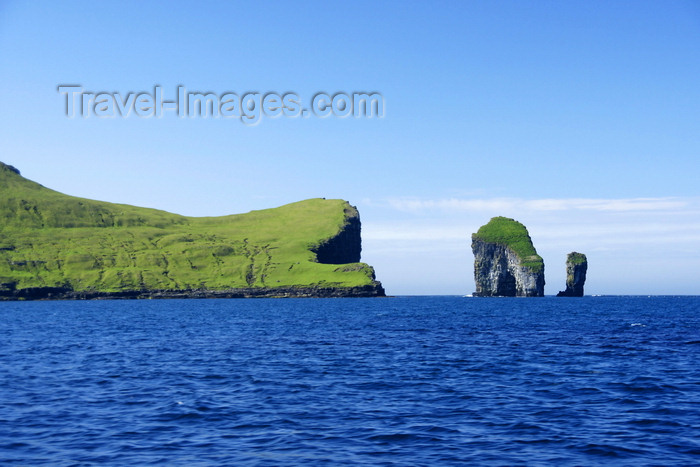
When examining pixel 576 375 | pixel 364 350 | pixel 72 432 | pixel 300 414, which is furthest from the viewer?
pixel 364 350

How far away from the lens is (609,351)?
53.9 m

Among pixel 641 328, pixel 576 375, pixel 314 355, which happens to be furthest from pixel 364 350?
pixel 641 328

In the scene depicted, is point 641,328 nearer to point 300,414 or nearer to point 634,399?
point 634,399

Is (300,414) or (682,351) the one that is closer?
(300,414)

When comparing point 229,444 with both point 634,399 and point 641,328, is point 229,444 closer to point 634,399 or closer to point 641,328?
point 634,399

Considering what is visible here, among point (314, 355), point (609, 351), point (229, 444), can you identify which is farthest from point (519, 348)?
point (229, 444)

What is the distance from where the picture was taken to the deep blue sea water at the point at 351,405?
22047mm

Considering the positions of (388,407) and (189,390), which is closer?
(388,407)

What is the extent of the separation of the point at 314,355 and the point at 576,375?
866 inches

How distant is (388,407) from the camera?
29922mm

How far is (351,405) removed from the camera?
3038cm

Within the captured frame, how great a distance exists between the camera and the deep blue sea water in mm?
22047

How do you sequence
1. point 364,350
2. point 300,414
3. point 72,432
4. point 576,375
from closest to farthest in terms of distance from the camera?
1. point 72,432
2. point 300,414
3. point 576,375
4. point 364,350

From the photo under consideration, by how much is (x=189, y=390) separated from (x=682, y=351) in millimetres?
43807
